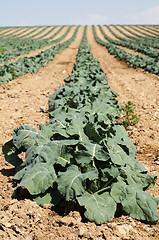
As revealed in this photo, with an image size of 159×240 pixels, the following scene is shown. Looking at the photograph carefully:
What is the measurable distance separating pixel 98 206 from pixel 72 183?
0.39 meters

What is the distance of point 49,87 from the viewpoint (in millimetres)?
8695

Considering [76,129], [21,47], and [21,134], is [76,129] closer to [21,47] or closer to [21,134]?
[21,134]

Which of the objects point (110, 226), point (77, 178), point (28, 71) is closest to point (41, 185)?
point (77, 178)

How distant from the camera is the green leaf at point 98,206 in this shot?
225 centimetres

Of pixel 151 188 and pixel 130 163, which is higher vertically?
pixel 130 163

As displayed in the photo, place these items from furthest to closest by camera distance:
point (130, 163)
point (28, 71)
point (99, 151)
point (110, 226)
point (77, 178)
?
point (28, 71) < point (130, 163) < point (99, 151) < point (77, 178) < point (110, 226)

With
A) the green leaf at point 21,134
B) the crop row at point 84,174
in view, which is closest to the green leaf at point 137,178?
the crop row at point 84,174

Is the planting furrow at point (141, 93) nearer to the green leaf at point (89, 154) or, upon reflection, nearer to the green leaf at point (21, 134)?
the green leaf at point (89, 154)

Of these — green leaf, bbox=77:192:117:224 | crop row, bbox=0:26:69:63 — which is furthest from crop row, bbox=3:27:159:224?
crop row, bbox=0:26:69:63

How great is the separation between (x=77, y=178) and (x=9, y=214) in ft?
2.73

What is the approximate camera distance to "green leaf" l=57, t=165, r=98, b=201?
235 cm

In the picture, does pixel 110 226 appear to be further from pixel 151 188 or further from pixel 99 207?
pixel 151 188

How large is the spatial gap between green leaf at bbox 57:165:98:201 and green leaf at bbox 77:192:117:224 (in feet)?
0.36

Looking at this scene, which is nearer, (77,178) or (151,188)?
(77,178)
